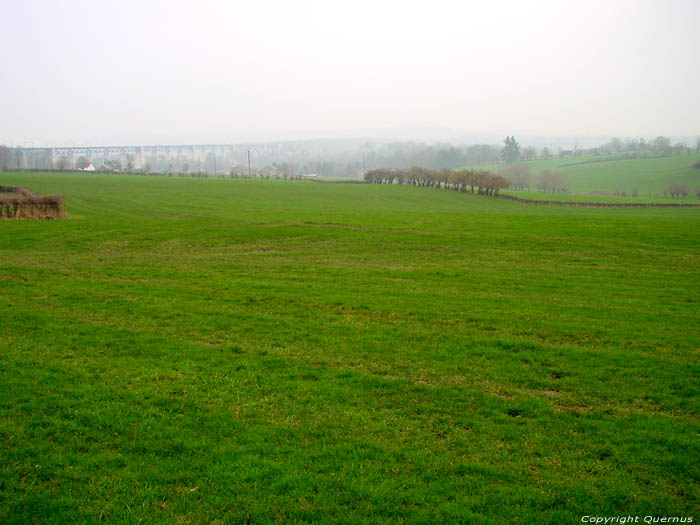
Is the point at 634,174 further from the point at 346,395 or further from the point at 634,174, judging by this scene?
the point at 346,395

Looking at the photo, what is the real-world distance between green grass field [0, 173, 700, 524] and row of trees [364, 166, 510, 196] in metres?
79.2

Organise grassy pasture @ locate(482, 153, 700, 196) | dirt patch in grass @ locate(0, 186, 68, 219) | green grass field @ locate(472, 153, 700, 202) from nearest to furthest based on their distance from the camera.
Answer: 1. dirt patch in grass @ locate(0, 186, 68, 219)
2. green grass field @ locate(472, 153, 700, 202)
3. grassy pasture @ locate(482, 153, 700, 196)

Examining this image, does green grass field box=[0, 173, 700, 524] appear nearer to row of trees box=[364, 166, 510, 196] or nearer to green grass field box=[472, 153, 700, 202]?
row of trees box=[364, 166, 510, 196]

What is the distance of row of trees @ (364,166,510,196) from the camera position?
311 ft

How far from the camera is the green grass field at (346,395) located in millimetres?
5703

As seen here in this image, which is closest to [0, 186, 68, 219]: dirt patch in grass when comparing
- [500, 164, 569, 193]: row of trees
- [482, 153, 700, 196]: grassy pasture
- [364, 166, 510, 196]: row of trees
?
[364, 166, 510, 196]: row of trees

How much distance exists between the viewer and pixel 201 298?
14242 mm

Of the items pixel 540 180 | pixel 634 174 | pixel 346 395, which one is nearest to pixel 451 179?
pixel 540 180

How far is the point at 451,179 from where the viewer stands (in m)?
102

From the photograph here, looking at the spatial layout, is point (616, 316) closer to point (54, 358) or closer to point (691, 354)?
point (691, 354)

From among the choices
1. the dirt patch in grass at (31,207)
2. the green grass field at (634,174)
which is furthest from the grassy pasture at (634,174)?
the dirt patch in grass at (31,207)

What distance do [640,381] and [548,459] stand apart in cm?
349

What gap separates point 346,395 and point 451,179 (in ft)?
320

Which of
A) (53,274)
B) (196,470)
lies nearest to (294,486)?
(196,470)
